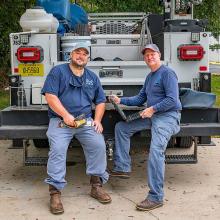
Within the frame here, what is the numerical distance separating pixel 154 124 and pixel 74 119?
77 centimetres

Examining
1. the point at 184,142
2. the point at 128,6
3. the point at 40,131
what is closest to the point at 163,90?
the point at 40,131

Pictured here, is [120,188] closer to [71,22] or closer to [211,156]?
[211,156]

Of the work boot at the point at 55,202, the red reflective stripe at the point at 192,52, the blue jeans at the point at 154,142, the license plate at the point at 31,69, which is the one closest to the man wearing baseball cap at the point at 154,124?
the blue jeans at the point at 154,142

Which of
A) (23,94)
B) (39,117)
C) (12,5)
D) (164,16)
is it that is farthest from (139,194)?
(12,5)

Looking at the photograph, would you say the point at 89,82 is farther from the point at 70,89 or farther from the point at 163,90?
the point at 163,90

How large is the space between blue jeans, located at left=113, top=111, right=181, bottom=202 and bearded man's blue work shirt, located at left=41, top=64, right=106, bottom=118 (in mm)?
424

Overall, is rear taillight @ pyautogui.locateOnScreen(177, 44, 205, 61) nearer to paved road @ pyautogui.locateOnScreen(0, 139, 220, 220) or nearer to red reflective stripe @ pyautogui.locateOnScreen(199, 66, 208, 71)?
red reflective stripe @ pyautogui.locateOnScreen(199, 66, 208, 71)

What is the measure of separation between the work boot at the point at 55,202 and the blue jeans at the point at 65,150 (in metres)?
0.06

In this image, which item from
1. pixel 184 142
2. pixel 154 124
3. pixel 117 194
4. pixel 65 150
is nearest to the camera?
pixel 65 150

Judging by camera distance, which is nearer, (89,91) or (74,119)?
(74,119)

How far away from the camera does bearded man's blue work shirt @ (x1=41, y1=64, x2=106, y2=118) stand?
516cm

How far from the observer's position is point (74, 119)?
5.05 metres

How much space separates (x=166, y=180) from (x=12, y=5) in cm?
871

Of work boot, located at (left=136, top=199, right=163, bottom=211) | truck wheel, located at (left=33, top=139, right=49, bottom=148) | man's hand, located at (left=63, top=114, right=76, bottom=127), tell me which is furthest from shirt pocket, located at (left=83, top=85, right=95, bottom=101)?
truck wheel, located at (left=33, top=139, right=49, bottom=148)
